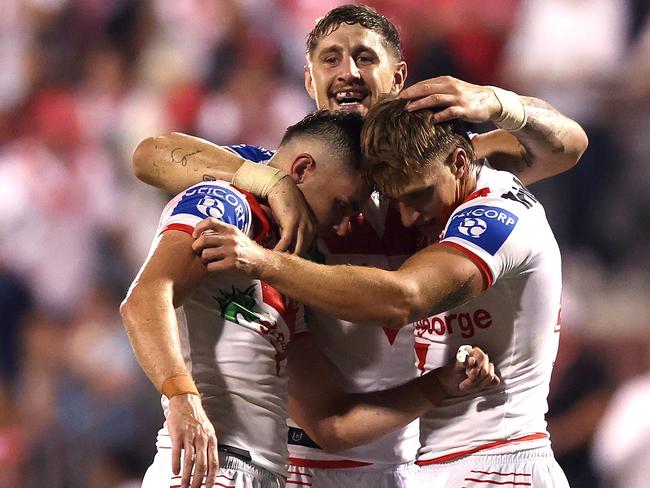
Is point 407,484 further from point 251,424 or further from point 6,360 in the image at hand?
point 6,360

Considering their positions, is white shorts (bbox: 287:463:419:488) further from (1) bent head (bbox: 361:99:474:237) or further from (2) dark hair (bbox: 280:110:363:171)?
(2) dark hair (bbox: 280:110:363:171)

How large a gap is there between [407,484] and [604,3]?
3.93m

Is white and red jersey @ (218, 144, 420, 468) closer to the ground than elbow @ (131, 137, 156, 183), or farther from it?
closer to the ground

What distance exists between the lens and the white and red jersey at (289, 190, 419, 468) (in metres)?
3.21

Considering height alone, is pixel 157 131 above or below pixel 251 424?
above

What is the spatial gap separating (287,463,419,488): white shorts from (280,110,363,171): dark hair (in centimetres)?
106

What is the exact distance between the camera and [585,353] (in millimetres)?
5453

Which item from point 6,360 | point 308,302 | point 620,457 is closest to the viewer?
point 308,302

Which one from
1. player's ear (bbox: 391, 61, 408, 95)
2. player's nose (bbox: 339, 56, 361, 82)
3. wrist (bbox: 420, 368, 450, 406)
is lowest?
wrist (bbox: 420, 368, 450, 406)

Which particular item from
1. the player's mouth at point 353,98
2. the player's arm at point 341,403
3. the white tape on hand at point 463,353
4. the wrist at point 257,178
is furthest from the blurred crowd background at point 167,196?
the wrist at point 257,178

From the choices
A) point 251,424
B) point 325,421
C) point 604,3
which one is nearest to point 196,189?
point 251,424

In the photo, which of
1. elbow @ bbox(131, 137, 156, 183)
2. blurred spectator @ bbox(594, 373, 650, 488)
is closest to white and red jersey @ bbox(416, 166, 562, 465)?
elbow @ bbox(131, 137, 156, 183)

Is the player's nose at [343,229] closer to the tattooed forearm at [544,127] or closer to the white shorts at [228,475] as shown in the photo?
the tattooed forearm at [544,127]

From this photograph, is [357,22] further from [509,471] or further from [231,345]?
[509,471]
